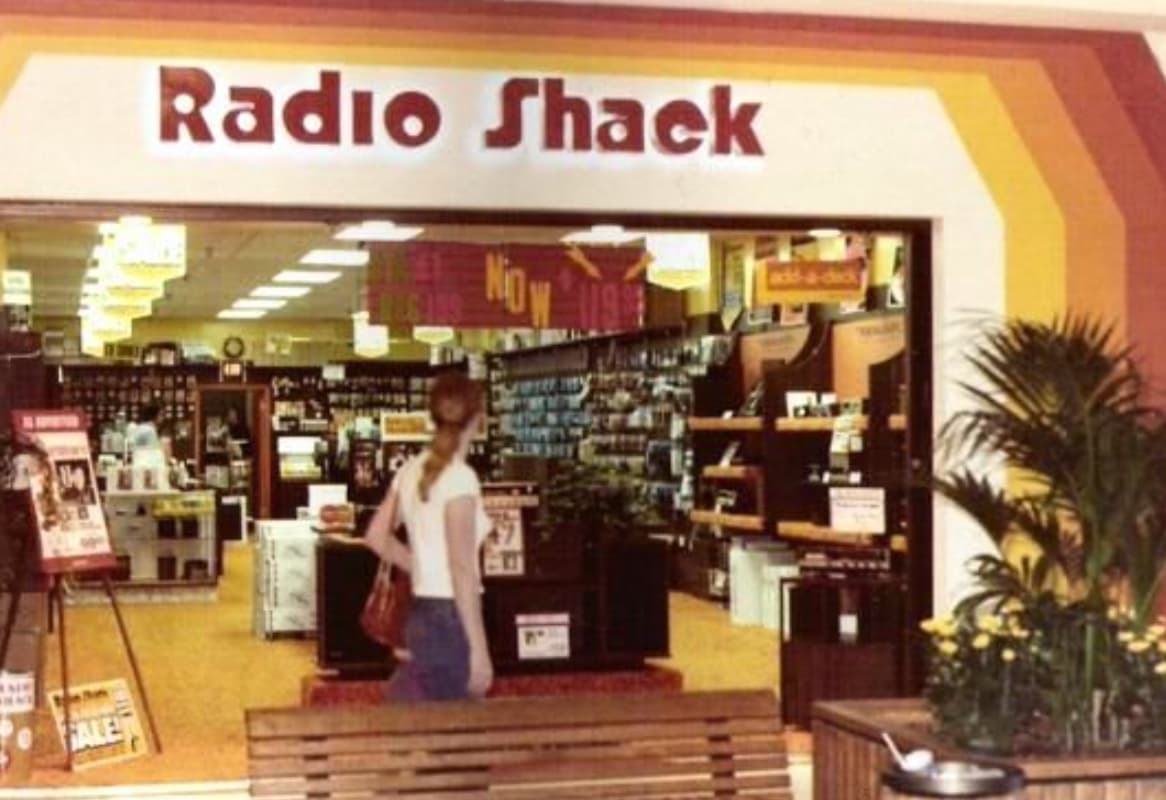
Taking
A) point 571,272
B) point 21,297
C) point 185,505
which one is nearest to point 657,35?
point 571,272

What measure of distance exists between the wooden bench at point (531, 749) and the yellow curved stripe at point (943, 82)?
8.88 ft

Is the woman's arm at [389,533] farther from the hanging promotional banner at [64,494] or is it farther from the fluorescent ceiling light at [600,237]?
the hanging promotional banner at [64,494]

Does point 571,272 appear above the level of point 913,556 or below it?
above

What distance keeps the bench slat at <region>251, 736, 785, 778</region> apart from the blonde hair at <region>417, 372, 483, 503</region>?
1.20m

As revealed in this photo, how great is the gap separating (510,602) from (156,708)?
78.2 inches

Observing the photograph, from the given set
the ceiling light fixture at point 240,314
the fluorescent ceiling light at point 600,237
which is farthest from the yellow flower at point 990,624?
the ceiling light fixture at point 240,314

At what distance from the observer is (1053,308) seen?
25.7 ft

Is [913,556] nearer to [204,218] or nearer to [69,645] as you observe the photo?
[204,218]

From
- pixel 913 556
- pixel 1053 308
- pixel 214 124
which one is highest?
pixel 214 124

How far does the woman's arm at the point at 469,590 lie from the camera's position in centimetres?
614

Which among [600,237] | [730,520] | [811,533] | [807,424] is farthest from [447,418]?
[730,520]

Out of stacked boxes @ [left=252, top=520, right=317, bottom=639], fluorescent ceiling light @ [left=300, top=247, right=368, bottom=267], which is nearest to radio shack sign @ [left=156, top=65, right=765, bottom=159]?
stacked boxes @ [left=252, top=520, right=317, bottom=639]

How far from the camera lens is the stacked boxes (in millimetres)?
13305

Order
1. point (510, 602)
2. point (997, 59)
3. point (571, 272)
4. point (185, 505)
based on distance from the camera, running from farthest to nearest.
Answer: point (185, 505) → point (510, 602) → point (571, 272) → point (997, 59)
